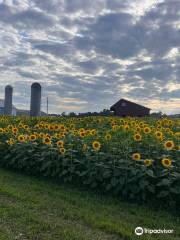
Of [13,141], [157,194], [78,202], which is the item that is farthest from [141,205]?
[13,141]

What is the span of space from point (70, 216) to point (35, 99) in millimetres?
14355

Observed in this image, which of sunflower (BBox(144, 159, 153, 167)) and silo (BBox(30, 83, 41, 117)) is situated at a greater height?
silo (BBox(30, 83, 41, 117))

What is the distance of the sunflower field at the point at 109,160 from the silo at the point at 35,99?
10.6 metres

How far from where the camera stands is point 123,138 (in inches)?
264

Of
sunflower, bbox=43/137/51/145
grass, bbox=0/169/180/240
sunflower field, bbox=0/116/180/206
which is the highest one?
sunflower, bbox=43/137/51/145

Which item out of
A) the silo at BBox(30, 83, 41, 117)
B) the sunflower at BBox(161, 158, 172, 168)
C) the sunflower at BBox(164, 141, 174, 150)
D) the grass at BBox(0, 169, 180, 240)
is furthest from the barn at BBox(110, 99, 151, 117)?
the sunflower at BBox(161, 158, 172, 168)

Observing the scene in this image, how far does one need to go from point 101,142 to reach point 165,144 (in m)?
1.18

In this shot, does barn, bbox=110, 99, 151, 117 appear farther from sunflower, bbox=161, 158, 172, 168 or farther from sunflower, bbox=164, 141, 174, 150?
sunflower, bbox=161, 158, 172, 168

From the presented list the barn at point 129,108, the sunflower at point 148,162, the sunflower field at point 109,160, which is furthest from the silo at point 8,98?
the sunflower at point 148,162

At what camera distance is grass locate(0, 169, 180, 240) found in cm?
412

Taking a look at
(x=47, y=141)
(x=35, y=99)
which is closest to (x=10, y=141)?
(x=47, y=141)

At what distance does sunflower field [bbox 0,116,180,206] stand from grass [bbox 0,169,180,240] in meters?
0.22

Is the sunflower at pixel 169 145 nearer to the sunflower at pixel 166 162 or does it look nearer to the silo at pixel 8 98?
the sunflower at pixel 166 162

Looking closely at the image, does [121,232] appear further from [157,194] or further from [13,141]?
[13,141]
